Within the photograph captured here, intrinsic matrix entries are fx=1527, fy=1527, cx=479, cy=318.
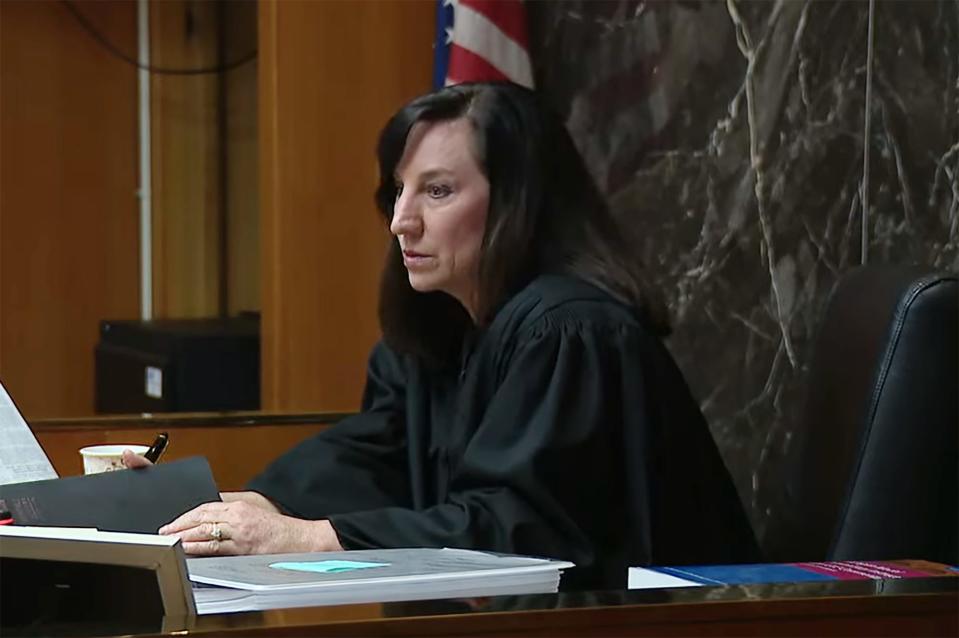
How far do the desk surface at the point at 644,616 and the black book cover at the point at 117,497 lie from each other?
0.58 m

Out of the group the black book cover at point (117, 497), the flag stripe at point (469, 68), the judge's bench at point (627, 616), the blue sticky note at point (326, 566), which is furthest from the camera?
the flag stripe at point (469, 68)

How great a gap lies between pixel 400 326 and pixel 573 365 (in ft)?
1.51

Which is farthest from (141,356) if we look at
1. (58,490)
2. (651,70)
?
(58,490)

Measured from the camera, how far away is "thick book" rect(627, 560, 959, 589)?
1199 millimetres

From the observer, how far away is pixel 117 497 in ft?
5.43

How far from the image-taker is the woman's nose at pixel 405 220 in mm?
2043

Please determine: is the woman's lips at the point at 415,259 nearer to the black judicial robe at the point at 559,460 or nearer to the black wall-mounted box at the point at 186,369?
the black judicial robe at the point at 559,460

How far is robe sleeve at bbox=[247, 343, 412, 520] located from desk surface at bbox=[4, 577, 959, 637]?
1.07 m

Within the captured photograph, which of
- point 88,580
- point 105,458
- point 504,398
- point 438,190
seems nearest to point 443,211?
point 438,190

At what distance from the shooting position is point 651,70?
2830 millimetres

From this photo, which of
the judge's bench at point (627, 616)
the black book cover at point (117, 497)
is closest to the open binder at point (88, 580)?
the judge's bench at point (627, 616)

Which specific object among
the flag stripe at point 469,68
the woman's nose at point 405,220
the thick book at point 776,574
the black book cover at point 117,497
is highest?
the flag stripe at point 469,68

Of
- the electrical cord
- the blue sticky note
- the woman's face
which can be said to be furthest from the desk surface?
the electrical cord

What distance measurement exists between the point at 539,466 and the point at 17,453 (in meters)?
0.60
